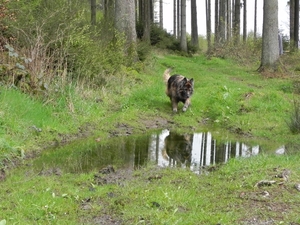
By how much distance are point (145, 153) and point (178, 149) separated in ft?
2.56

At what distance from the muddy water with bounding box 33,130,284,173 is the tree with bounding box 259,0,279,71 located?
31.3 feet

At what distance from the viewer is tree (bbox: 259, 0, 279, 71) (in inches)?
675

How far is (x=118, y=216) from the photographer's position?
14.9 feet

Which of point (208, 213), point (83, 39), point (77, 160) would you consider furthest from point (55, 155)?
point (83, 39)

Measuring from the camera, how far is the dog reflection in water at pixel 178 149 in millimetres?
7293

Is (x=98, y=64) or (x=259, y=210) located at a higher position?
(x=98, y=64)

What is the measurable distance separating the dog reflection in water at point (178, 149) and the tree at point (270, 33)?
9558 mm

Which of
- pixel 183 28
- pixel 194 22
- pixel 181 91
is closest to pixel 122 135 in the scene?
pixel 181 91

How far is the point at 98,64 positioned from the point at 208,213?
813cm

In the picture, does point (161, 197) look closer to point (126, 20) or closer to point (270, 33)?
point (126, 20)

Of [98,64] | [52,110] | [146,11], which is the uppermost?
[146,11]

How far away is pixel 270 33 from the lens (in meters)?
17.4

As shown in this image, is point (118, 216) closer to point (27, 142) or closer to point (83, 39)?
point (27, 142)

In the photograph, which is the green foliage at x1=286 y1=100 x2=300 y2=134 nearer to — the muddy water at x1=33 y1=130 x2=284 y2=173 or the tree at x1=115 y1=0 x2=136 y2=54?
the muddy water at x1=33 y1=130 x2=284 y2=173
